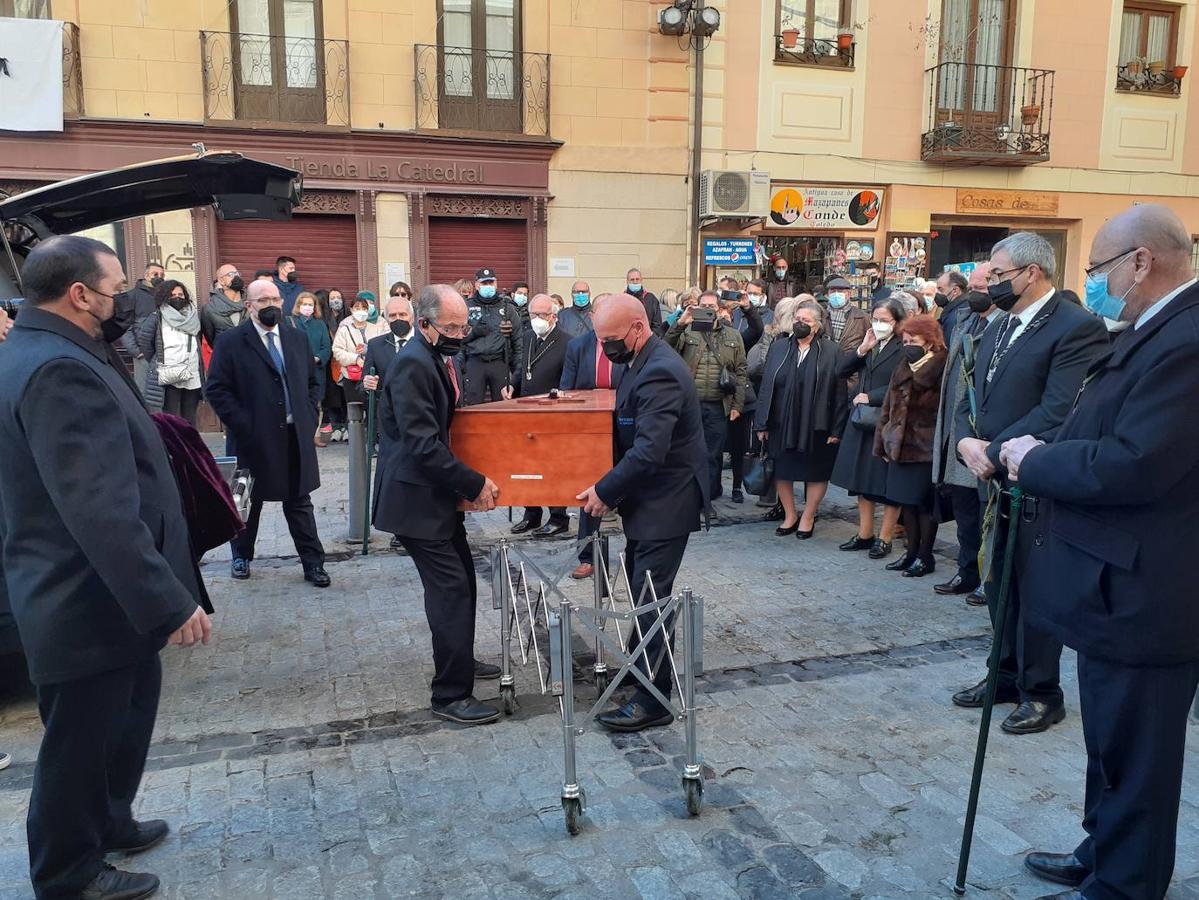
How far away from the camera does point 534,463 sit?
14.1ft

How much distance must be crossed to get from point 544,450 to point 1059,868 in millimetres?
2531

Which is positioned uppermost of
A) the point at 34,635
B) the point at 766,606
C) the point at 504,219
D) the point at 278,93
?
the point at 278,93

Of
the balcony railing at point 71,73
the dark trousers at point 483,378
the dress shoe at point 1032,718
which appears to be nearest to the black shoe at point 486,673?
the dress shoe at point 1032,718

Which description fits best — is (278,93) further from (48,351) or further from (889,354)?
(48,351)

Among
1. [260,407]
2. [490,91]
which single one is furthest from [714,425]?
[490,91]

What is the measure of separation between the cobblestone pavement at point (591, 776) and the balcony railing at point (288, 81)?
10.5 m

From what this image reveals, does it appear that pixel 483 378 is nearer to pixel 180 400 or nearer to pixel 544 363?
pixel 544 363

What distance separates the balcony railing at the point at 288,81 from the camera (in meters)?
14.2

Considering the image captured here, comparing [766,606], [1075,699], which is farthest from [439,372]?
[1075,699]

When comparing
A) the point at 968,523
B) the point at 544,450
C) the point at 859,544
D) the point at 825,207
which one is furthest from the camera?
the point at 825,207

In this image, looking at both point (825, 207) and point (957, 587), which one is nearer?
point (957, 587)

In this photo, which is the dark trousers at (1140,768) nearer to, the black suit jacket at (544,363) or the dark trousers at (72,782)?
the dark trousers at (72,782)

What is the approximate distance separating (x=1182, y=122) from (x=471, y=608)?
61.6 ft

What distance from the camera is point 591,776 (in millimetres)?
3986
